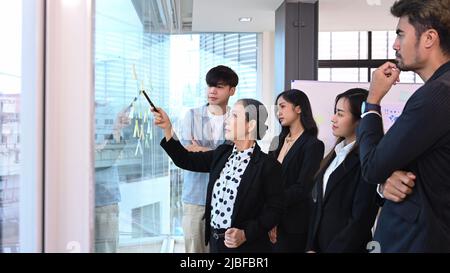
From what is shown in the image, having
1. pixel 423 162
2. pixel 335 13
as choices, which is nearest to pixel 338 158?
pixel 423 162

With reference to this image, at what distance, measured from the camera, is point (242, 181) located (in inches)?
50.0

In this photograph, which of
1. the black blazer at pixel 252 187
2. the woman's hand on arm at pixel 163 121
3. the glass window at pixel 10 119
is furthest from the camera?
the black blazer at pixel 252 187

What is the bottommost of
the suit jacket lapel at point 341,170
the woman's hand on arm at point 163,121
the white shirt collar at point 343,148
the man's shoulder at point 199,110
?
the suit jacket lapel at point 341,170

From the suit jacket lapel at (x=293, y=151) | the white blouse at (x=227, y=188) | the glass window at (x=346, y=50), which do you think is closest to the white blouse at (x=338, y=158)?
the suit jacket lapel at (x=293, y=151)

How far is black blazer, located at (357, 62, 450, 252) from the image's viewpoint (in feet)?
2.42

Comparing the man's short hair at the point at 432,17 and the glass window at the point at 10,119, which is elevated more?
the man's short hair at the point at 432,17

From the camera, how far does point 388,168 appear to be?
0.78 metres

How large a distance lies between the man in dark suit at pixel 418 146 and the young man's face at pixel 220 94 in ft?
1.59

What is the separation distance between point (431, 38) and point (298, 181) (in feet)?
2.41

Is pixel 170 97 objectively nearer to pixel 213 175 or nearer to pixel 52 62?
pixel 213 175

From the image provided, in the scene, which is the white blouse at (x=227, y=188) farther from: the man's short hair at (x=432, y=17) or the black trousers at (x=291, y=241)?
the man's short hair at (x=432, y=17)

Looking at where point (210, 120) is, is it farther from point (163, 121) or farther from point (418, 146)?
point (418, 146)

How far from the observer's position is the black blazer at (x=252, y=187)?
1240 millimetres

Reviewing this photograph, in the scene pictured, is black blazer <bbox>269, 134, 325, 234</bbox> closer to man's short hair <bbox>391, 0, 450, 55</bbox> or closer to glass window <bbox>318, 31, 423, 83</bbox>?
man's short hair <bbox>391, 0, 450, 55</bbox>
